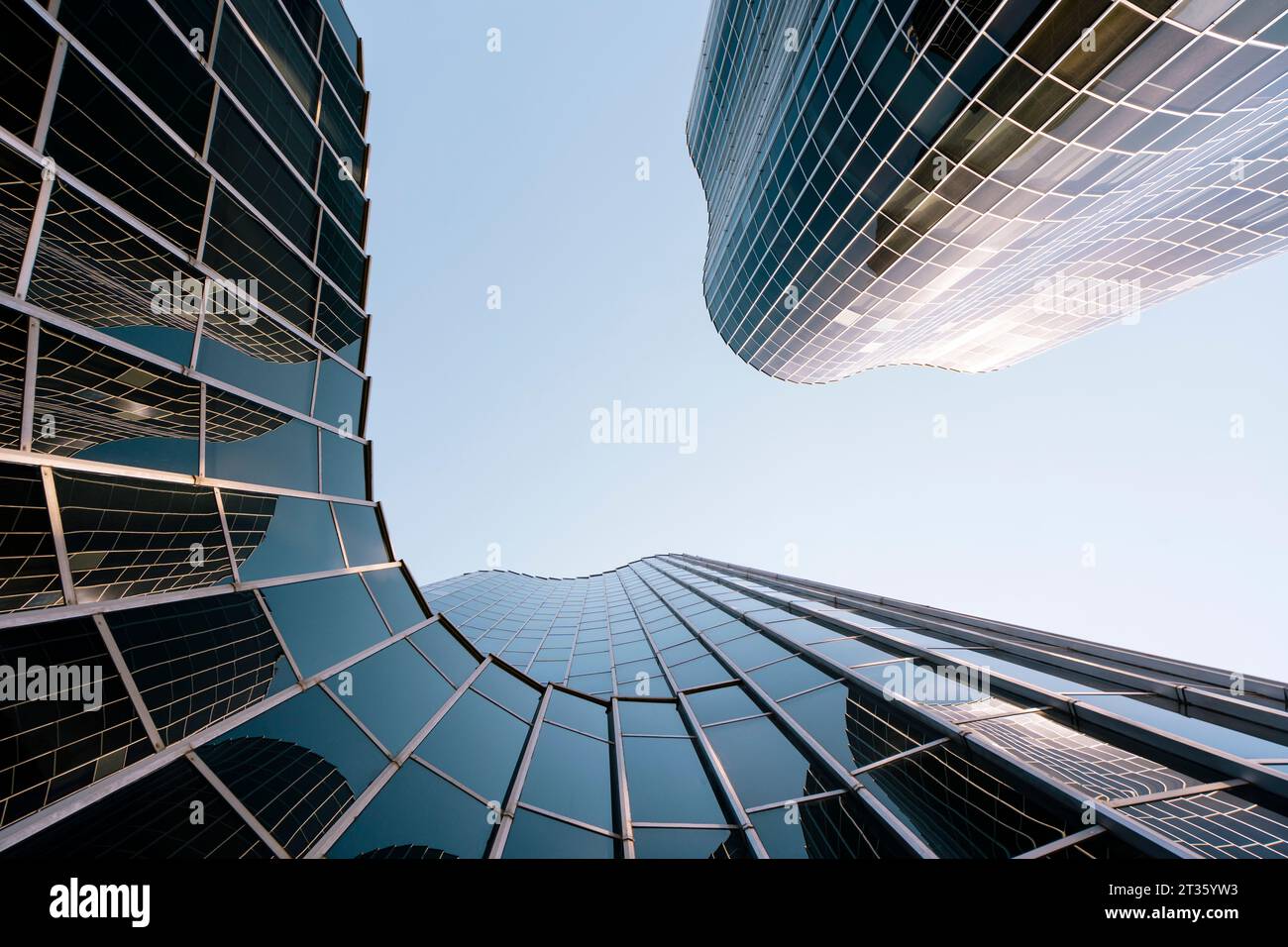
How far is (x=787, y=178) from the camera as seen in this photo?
83.9 ft

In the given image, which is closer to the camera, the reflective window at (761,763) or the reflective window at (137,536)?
the reflective window at (137,536)

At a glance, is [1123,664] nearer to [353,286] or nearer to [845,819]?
[845,819]

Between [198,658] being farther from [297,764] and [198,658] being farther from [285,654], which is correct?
[297,764]

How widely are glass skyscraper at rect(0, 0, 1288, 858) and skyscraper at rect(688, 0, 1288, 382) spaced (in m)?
17.4

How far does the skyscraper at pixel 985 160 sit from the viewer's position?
14.3m

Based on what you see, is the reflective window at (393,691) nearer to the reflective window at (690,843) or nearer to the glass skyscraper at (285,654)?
the glass skyscraper at (285,654)

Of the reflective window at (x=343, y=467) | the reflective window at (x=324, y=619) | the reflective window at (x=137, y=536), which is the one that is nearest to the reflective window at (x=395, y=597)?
the reflective window at (x=324, y=619)

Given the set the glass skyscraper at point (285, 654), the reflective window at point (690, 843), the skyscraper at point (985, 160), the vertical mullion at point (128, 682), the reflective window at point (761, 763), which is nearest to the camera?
the glass skyscraper at point (285, 654)

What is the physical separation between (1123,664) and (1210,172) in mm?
23551

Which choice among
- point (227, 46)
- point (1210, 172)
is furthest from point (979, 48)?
point (227, 46)

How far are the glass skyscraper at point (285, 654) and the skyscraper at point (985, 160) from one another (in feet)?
57.2

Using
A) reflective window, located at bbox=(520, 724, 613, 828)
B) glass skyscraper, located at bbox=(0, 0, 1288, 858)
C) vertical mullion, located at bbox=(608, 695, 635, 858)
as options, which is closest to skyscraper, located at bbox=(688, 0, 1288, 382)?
glass skyscraper, located at bbox=(0, 0, 1288, 858)
